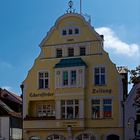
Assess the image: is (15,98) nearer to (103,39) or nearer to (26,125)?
(26,125)

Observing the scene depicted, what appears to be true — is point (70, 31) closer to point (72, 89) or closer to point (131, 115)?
point (72, 89)

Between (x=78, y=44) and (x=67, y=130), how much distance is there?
9.59 metres

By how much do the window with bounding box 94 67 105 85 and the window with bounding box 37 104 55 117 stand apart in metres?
6.12

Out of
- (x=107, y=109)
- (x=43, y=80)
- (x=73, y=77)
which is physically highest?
(x=73, y=77)

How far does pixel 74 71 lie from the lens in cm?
5412

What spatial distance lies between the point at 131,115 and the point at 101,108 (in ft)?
10.7

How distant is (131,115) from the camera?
2030 inches

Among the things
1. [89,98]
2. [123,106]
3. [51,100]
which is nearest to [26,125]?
[51,100]

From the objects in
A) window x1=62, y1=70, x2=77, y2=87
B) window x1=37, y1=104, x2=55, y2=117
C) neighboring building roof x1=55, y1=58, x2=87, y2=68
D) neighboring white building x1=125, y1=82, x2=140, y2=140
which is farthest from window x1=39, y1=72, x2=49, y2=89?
neighboring white building x1=125, y1=82, x2=140, y2=140

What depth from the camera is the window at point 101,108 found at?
171ft

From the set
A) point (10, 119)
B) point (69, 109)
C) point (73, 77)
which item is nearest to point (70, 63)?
point (73, 77)

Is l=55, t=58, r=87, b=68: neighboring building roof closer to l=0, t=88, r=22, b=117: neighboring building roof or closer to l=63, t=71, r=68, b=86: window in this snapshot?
l=63, t=71, r=68, b=86: window

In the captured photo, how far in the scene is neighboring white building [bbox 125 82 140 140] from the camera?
168 ft

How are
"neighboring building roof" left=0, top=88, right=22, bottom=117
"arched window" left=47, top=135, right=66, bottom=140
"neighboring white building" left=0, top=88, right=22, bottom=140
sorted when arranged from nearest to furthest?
"arched window" left=47, top=135, right=66, bottom=140 → "neighboring white building" left=0, top=88, right=22, bottom=140 → "neighboring building roof" left=0, top=88, right=22, bottom=117
